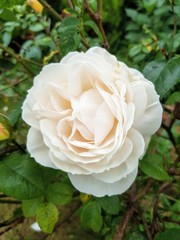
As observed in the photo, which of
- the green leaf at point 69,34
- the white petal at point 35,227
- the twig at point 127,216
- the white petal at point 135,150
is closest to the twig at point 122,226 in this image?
the twig at point 127,216

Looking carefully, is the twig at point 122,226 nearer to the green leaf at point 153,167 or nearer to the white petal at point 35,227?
the green leaf at point 153,167

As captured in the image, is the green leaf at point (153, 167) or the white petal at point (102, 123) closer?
the white petal at point (102, 123)

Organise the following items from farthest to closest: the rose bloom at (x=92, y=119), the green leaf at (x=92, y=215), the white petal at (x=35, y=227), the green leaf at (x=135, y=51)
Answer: the white petal at (x=35, y=227) → the green leaf at (x=135, y=51) → the green leaf at (x=92, y=215) → the rose bloom at (x=92, y=119)

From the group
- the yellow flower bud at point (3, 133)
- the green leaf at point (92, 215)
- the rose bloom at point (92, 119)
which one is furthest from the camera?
the green leaf at point (92, 215)

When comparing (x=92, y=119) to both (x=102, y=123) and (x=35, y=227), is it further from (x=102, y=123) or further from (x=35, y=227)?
(x=35, y=227)

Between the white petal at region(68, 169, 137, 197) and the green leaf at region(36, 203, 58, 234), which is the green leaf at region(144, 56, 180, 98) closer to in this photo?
the white petal at region(68, 169, 137, 197)

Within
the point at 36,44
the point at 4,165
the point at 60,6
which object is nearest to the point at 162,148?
the point at 36,44

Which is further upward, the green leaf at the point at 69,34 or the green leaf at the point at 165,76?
the green leaf at the point at 69,34
